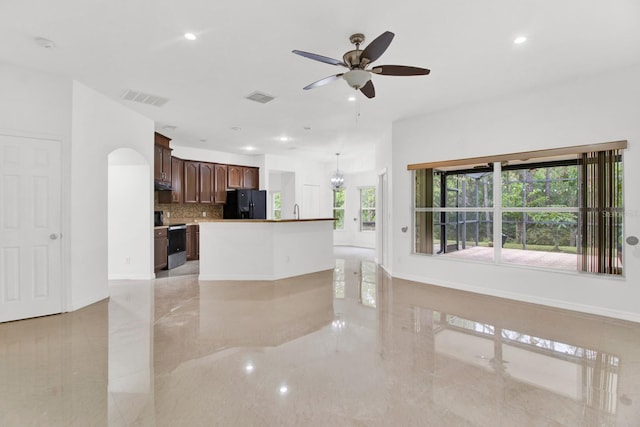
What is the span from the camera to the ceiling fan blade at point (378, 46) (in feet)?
7.65

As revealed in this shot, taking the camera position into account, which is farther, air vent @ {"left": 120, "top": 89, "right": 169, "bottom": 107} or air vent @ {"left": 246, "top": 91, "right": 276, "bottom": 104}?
air vent @ {"left": 246, "top": 91, "right": 276, "bottom": 104}

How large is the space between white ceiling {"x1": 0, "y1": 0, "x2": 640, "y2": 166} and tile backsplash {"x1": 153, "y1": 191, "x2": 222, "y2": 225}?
314cm

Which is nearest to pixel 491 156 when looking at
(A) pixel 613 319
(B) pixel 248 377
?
(A) pixel 613 319

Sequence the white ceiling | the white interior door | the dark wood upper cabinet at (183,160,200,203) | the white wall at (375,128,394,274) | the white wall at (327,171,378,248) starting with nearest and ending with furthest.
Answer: the white ceiling, the white interior door, the white wall at (375,128,394,274), the dark wood upper cabinet at (183,160,200,203), the white wall at (327,171,378,248)

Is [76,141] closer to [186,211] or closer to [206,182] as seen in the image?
[206,182]

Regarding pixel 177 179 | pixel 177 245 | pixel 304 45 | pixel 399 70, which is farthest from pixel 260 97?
pixel 177 245

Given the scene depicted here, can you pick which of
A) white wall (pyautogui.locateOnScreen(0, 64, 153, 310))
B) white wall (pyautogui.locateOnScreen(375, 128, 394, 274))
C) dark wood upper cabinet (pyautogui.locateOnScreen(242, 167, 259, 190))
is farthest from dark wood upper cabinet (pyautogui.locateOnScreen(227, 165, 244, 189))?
white wall (pyautogui.locateOnScreen(375, 128, 394, 274))

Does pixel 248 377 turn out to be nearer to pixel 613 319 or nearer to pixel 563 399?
pixel 563 399

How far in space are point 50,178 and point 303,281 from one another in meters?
Answer: 3.70

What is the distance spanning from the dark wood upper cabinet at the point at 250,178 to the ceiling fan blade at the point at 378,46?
644 centimetres

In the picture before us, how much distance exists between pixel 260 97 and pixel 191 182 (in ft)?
13.2

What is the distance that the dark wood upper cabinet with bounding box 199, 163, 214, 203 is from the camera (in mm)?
7961

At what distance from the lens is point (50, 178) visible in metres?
3.76

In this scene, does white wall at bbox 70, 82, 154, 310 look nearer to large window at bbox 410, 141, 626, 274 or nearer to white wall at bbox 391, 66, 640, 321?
white wall at bbox 391, 66, 640, 321
